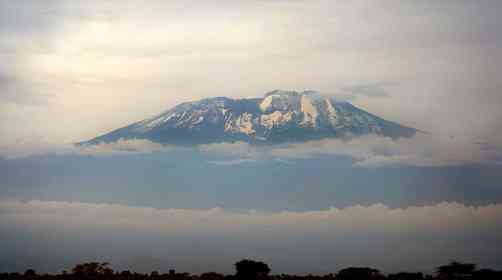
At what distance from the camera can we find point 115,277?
3435 inches

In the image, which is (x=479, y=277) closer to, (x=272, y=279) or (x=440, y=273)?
(x=440, y=273)

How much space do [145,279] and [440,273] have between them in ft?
89.0

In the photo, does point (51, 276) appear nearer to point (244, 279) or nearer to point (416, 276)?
point (244, 279)

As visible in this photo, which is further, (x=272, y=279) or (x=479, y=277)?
(x=272, y=279)

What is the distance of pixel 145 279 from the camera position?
8488 cm

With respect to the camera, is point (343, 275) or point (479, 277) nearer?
point (479, 277)

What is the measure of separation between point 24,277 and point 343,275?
30.2 metres

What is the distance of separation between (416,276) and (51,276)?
3400cm

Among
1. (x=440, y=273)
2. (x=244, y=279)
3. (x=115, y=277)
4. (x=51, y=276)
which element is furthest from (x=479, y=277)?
(x=51, y=276)

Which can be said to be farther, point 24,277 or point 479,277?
point 24,277

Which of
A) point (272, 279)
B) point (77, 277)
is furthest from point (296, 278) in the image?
point (77, 277)

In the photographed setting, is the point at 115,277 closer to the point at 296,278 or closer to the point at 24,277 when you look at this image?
the point at 24,277

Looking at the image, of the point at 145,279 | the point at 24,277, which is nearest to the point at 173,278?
the point at 145,279

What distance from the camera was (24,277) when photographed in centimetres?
8856
